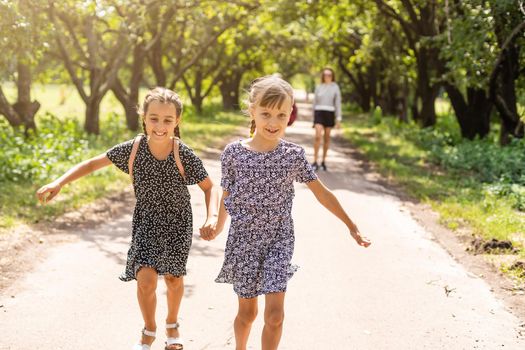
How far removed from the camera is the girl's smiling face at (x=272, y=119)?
149 inches

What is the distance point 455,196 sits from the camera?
10.7 metres

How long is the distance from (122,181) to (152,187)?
7.43 metres

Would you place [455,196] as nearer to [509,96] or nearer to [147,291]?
[509,96]

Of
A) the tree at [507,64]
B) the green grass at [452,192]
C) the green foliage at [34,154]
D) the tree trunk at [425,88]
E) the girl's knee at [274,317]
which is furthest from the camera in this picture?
the tree trunk at [425,88]

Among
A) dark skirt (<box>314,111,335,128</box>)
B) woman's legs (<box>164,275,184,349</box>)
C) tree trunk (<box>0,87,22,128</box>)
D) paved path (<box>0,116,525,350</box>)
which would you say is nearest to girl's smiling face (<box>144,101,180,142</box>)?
woman's legs (<box>164,275,184,349</box>)

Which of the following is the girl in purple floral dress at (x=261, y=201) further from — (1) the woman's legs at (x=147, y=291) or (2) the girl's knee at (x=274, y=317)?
(1) the woman's legs at (x=147, y=291)

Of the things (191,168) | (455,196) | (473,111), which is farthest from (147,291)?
(473,111)

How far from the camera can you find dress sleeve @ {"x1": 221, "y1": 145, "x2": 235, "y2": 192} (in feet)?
12.8

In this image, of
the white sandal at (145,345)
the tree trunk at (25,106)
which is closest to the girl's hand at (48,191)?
the white sandal at (145,345)

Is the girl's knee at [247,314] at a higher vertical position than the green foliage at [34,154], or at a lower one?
higher

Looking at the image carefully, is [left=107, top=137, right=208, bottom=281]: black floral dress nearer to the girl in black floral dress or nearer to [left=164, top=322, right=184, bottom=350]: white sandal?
the girl in black floral dress

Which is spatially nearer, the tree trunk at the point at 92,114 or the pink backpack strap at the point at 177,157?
the pink backpack strap at the point at 177,157

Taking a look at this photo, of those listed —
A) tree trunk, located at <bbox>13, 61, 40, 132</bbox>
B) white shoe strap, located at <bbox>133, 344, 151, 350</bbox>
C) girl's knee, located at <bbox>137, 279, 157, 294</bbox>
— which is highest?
tree trunk, located at <bbox>13, 61, 40, 132</bbox>

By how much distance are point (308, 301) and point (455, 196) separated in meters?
5.67
